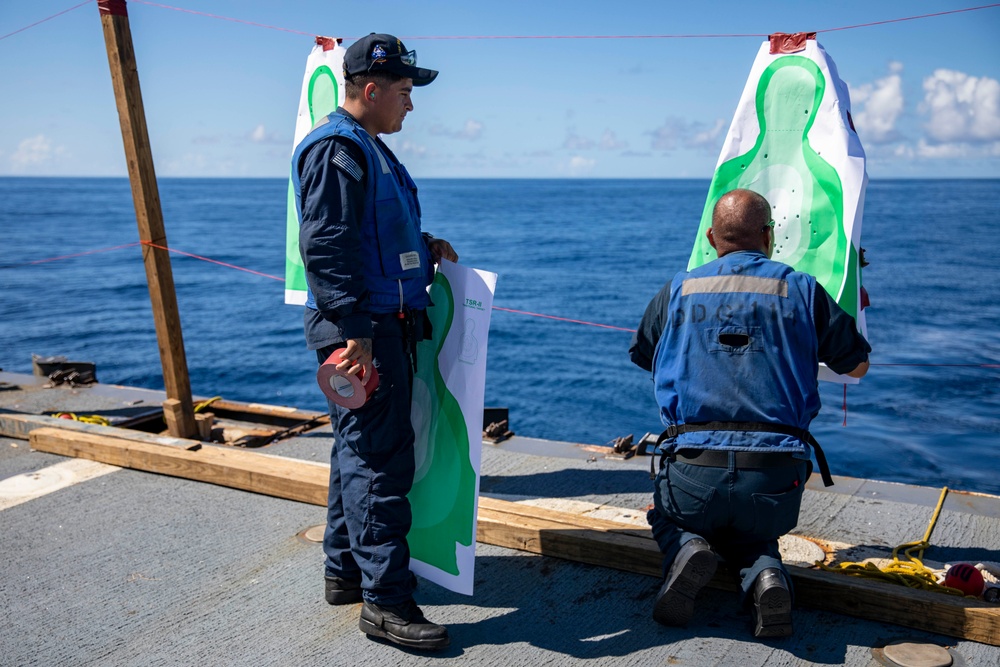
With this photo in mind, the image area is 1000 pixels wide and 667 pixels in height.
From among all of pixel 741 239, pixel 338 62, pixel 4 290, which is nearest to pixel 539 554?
pixel 741 239

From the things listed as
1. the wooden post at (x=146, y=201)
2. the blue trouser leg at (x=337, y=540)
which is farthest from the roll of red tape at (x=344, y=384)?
the wooden post at (x=146, y=201)

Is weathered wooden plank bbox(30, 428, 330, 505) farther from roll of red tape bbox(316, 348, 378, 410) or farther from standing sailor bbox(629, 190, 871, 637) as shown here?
standing sailor bbox(629, 190, 871, 637)

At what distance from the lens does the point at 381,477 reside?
3.09 metres

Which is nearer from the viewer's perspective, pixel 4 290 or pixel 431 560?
pixel 431 560

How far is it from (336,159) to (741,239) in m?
1.52

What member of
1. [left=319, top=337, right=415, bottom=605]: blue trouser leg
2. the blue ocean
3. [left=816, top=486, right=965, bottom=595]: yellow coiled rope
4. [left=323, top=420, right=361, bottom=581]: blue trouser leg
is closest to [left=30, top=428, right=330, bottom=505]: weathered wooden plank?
[left=323, top=420, right=361, bottom=581]: blue trouser leg

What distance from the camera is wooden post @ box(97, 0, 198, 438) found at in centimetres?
536

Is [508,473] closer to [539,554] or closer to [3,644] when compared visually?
[539,554]

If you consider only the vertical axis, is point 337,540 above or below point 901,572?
above

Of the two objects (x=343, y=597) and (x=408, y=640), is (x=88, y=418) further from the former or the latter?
(x=408, y=640)

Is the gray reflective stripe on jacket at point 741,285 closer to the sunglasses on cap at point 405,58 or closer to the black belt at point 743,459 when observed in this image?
the black belt at point 743,459

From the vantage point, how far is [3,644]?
10.3 feet

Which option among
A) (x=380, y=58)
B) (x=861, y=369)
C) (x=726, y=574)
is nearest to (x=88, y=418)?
(x=380, y=58)

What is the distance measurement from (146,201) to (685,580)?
4344 mm
